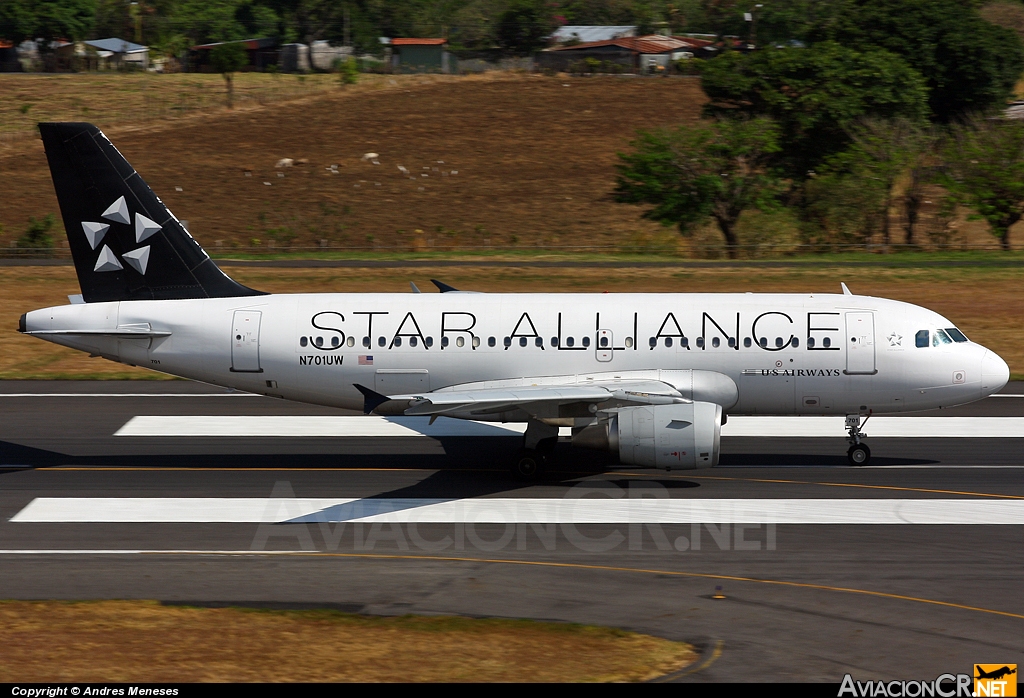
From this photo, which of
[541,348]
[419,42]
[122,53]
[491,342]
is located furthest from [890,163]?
[122,53]

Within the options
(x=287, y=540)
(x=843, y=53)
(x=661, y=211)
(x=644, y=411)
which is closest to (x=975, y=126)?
(x=843, y=53)

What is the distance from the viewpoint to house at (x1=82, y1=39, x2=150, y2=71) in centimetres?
12912

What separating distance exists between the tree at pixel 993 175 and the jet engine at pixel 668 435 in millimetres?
50072

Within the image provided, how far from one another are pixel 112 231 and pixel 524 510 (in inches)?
457

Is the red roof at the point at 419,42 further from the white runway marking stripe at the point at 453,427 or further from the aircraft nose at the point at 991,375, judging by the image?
the aircraft nose at the point at 991,375

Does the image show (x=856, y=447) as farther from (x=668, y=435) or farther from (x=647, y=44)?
(x=647, y=44)

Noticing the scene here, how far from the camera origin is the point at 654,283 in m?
51.8

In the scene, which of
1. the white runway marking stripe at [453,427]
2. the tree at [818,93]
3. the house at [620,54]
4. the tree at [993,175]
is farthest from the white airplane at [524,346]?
the house at [620,54]

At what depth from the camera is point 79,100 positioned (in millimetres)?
102875

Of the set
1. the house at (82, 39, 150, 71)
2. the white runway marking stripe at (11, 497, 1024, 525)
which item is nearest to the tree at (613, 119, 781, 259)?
the white runway marking stripe at (11, 497, 1024, 525)

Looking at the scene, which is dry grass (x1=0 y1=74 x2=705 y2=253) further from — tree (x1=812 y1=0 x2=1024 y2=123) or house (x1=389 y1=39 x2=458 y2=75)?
house (x1=389 y1=39 x2=458 y2=75)

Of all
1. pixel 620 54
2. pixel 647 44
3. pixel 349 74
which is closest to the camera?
pixel 349 74

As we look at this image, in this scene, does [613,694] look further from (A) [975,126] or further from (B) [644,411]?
(A) [975,126]

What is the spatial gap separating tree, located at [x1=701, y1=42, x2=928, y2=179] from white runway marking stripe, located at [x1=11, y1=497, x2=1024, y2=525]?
5660 centimetres
